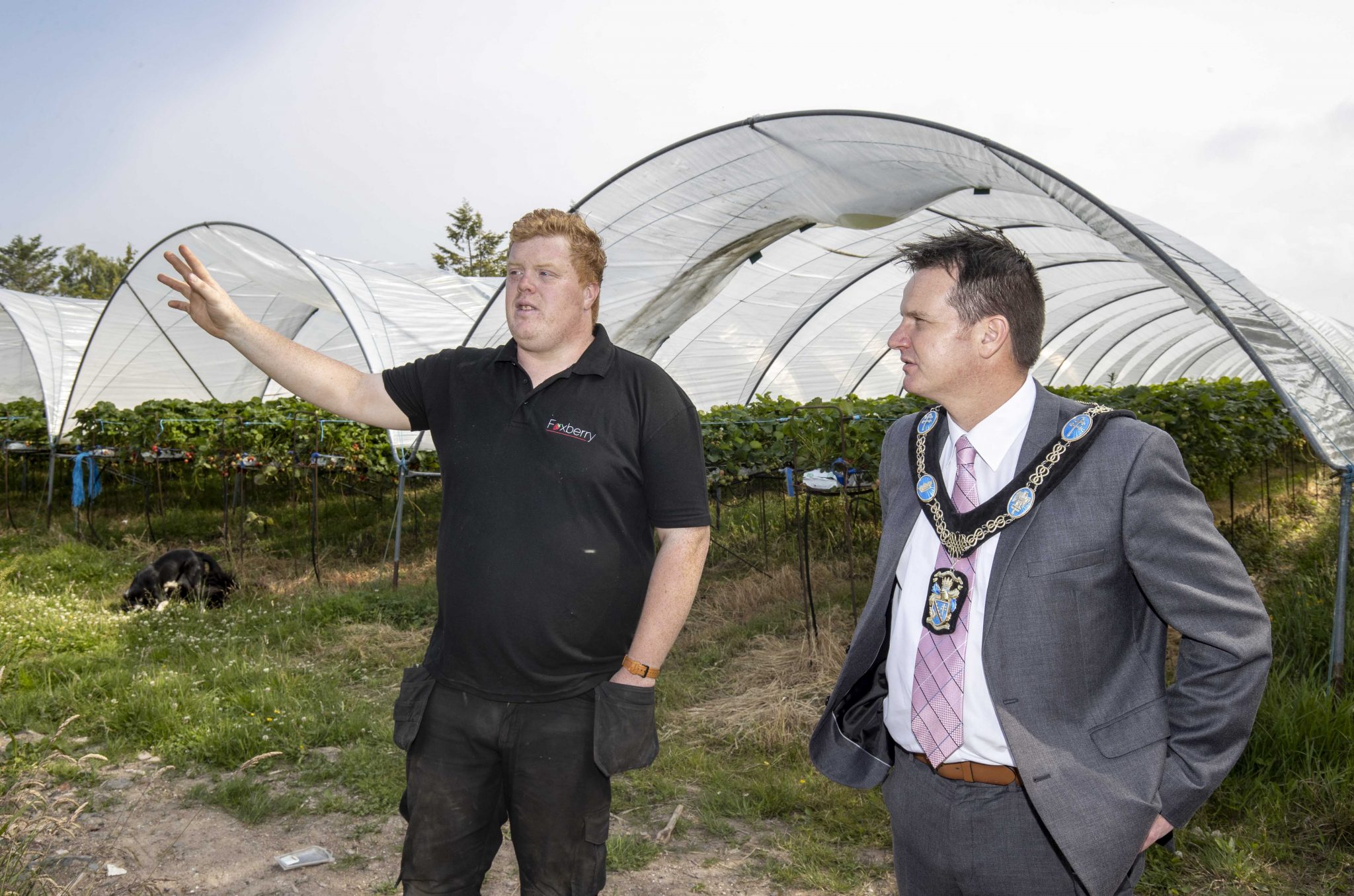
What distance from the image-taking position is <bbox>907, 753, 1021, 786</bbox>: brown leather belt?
1.61m

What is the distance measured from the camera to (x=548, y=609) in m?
2.15

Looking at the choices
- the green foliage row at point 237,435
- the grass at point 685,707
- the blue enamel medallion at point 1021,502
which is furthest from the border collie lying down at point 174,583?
the blue enamel medallion at point 1021,502

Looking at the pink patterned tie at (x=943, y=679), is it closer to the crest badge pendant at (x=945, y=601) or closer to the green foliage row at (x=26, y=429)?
the crest badge pendant at (x=945, y=601)

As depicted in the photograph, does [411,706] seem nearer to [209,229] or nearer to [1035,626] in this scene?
[1035,626]

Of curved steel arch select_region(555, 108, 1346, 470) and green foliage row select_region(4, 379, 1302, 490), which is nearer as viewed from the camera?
curved steel arch select_region(555, 108, 1346, 470)

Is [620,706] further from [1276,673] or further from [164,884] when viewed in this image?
[1276,673]

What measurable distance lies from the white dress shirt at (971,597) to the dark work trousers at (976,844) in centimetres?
6

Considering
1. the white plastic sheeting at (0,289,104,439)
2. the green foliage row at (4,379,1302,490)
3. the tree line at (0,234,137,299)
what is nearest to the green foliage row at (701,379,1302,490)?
the green foliage row at (4,379,1302,490)

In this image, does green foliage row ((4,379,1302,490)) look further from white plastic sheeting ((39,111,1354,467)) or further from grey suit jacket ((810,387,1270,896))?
grey suit jacket ((810,387,1270,896))

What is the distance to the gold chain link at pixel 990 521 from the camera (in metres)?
1.59

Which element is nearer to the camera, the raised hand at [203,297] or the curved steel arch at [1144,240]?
the raised hand at [203,297]

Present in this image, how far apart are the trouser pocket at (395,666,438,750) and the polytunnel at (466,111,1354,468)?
3.68 meters

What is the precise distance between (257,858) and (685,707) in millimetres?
2348

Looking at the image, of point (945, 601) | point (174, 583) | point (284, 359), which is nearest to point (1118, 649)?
point (945, 601)
